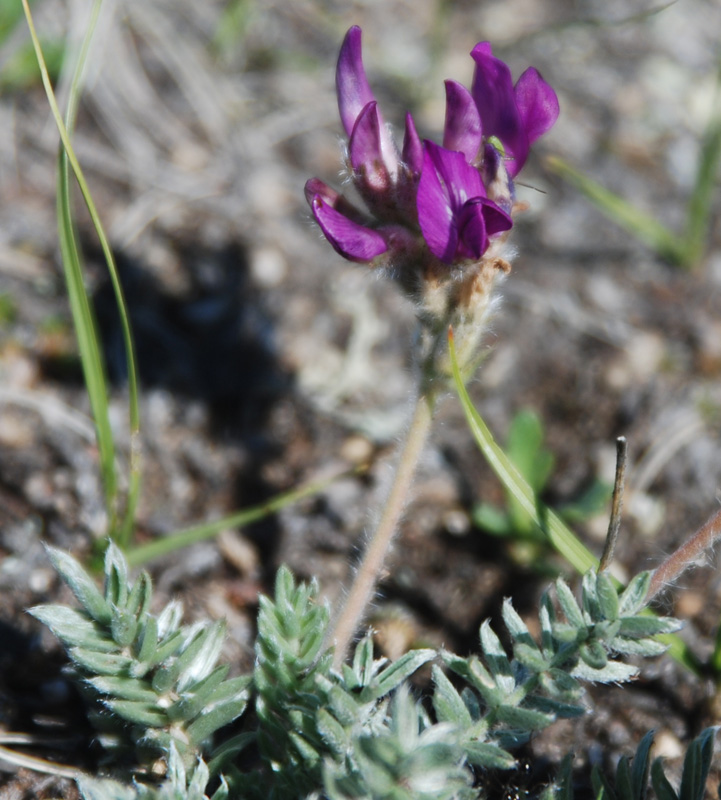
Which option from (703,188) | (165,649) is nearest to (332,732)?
(165,649)

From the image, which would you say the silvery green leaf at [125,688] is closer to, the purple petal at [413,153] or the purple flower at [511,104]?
the purple petal at [413,153]

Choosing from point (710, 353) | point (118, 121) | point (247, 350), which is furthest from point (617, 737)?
point (118, 121)

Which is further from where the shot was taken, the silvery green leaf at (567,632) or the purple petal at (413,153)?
the purple petal at (413,153)

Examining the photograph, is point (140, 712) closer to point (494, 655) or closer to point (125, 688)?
point (125, 688)

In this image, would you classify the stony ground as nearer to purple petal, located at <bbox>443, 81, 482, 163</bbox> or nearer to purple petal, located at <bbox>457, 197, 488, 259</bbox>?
purple petal, located at <bbox>457, 197, 488, 259</bbox>

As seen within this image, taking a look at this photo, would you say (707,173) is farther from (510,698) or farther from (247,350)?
(510,698)

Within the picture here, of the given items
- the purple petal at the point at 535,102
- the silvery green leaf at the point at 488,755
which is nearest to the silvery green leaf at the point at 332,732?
the silvery green leaf at the point at 488,755
